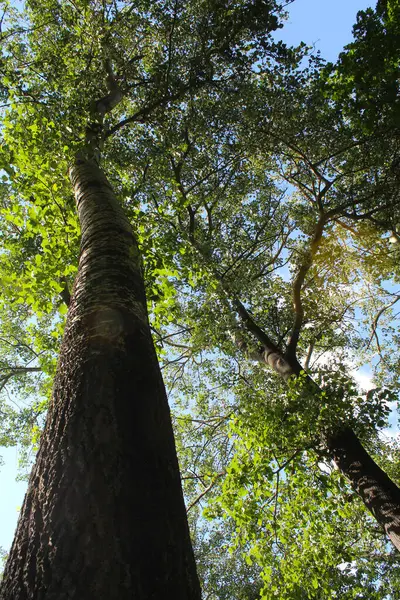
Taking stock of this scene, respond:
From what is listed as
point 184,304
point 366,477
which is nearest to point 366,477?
point 366,477

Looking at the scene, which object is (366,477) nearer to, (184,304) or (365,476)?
(365,476)

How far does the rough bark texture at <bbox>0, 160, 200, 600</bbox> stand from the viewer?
4.02 ft

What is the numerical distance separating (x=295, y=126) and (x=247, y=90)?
146 centimetres

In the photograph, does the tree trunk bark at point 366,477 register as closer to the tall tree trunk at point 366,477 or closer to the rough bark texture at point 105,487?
the tall tree trunk at point 366,477

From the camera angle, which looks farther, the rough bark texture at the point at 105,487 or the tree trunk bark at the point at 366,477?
the tree trunk bark at the point at 366,477

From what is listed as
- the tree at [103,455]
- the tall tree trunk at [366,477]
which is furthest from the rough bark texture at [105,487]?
the tall tree trunk at [366,477]

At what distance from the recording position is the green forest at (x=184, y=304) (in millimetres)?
1488

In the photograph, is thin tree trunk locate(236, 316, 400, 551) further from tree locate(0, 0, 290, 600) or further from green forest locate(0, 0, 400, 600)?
tree locate(0, 0, 290, 600)

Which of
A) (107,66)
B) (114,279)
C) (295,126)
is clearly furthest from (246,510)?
(107,66)

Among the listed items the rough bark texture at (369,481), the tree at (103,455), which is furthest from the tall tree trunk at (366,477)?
the tree at (103,455)

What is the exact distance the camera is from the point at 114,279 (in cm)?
279

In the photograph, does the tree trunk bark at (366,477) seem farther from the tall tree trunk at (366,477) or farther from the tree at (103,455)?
the tree at (103,455)

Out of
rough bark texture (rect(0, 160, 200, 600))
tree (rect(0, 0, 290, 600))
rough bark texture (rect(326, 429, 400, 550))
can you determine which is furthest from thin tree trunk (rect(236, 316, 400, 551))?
rough bark texture (rect(0, 160, 200, 600))

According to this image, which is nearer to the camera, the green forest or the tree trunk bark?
the green forest
